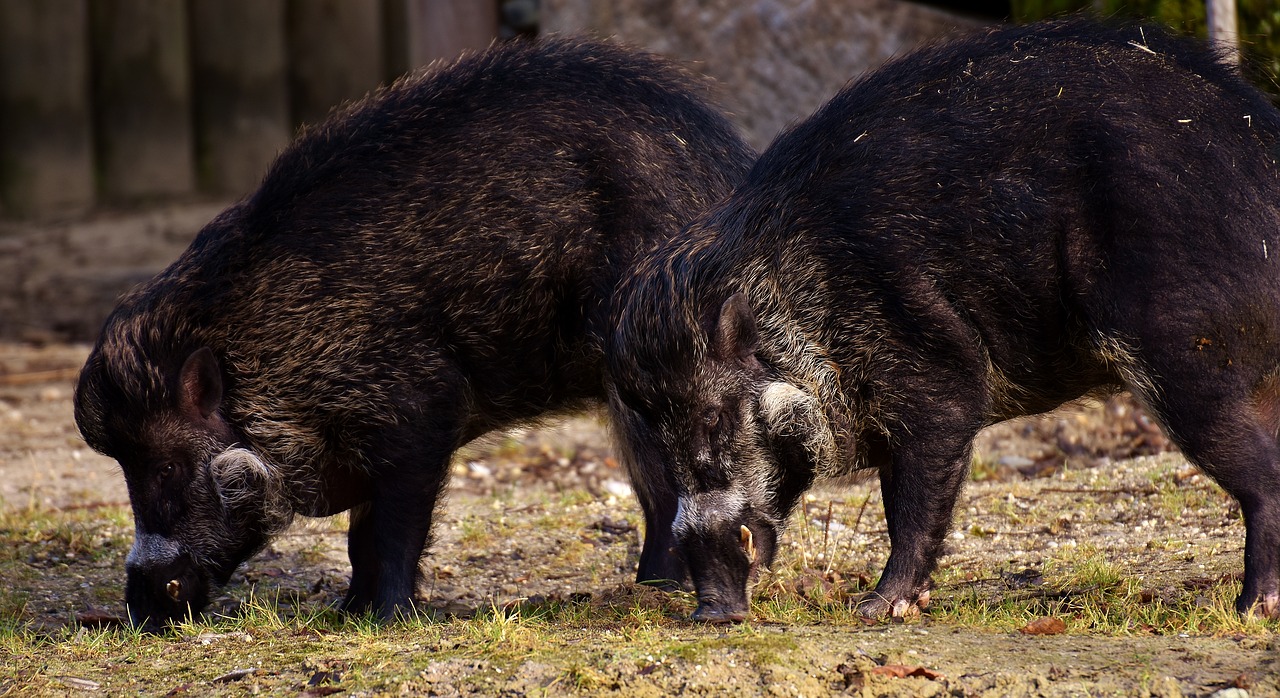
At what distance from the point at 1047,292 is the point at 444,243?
2.00 m

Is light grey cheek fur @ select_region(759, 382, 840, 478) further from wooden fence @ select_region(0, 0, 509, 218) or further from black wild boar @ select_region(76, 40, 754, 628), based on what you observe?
wooden fence @ select_region(0, 0, 509, 218)

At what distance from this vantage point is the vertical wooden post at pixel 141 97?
11.9m

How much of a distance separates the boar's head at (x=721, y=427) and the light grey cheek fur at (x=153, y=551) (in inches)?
65.0

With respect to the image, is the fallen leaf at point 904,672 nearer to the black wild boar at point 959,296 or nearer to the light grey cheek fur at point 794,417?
the black wild boar at point 959,296

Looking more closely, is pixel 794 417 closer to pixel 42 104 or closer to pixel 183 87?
pixel 183 87

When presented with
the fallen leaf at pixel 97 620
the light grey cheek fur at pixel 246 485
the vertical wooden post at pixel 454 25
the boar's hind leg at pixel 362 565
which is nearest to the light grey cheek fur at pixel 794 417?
the boar's hind leg at pixel 362 565

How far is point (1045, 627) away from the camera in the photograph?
4.17m

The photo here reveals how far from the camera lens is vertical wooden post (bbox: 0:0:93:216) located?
11.7 m

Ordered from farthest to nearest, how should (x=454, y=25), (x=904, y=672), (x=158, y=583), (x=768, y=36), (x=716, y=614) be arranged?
1. (x=454, y=25)
2. (x=768, y=36)
3. (x=158, y=583)
4. (x=716, y=614)
5. (x=904, y=672)

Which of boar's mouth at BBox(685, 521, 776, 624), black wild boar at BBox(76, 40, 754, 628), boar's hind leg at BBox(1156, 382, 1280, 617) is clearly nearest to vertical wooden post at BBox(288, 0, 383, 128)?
black wild boar at BBox(76, 40, 754, 628)

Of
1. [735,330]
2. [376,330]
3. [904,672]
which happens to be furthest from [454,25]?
[904,672]

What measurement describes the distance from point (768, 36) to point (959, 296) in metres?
5.57

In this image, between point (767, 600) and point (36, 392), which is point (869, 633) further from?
point (36, 392)

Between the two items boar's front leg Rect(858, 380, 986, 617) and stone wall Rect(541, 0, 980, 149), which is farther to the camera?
stone wall Rect(541, 0, 980, 149)
